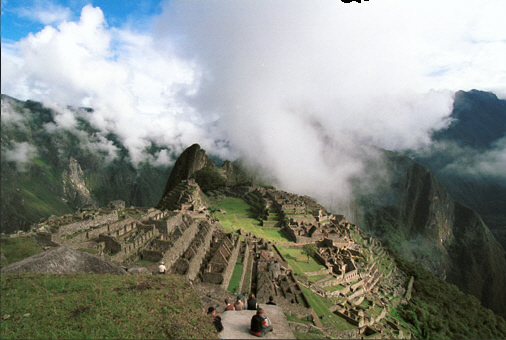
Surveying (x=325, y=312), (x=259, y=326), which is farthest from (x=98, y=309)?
(x=325, y=312)

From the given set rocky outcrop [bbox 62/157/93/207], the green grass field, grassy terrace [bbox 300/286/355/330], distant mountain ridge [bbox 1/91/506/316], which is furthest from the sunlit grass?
rocky outcrop [bbox 62/157/93/207]

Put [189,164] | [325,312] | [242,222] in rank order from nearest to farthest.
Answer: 1. [325,312]
2. [242,222]
3. [189,164]

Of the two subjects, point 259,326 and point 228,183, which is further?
point 228,183

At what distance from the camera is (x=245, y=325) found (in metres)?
7.57

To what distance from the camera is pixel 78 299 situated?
837cm

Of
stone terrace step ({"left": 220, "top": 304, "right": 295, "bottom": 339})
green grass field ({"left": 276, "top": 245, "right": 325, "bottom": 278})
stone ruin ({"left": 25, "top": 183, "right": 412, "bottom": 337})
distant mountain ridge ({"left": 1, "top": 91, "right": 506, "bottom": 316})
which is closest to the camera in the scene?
stone terrace step ({"left": 220, "top": 304, "right": 295, "bottom": 339})

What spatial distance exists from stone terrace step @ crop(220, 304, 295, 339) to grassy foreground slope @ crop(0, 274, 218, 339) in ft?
1.46

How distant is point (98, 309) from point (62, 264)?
415 cm

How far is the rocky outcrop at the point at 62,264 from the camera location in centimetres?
1009

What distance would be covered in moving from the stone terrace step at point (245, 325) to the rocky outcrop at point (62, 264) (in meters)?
6.36

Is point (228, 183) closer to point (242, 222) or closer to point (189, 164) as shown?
point (189, 164)

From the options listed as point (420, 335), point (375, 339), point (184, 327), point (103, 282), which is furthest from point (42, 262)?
point (420, 335)

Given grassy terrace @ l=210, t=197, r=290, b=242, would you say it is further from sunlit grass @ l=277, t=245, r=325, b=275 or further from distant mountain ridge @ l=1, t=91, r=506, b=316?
distant mountain ridge @ l=1, t=91, r=506, b=316

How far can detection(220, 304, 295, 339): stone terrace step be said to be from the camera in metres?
7.06
